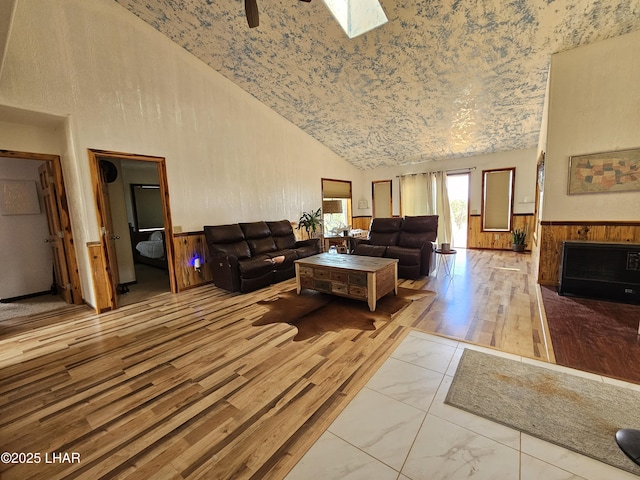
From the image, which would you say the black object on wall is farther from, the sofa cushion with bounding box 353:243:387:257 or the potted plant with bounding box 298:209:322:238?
the potted plant with bounding box 298:209:322:238

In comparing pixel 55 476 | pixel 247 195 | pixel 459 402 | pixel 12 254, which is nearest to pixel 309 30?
pixel 247 195

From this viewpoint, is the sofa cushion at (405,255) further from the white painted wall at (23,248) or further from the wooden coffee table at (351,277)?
the white painted wall at (23,248)

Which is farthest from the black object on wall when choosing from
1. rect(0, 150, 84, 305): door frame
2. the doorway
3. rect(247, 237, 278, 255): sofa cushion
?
rect(0, 150, 84, 305): door frame

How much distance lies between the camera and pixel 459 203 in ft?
22.8

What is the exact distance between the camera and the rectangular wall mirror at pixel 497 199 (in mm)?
6312

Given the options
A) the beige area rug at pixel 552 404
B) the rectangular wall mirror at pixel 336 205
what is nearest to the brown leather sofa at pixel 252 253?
the rectangular wall mirror at pixel 336 205

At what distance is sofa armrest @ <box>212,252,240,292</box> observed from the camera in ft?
12.7

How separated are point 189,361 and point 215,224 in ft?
9.50

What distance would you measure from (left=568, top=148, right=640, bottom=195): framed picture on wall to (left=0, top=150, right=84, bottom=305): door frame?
6627 mm

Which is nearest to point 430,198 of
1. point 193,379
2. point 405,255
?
point 405,255

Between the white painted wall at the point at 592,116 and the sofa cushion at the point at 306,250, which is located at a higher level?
the white painted wall at the point at 592,116

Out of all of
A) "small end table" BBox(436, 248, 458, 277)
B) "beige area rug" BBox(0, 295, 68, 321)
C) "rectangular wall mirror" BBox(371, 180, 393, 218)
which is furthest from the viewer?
"rectangular wall mirror" BBox(371, 180, 393, 218)

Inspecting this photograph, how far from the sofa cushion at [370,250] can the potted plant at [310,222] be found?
69.4 inches

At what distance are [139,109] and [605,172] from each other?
610 centimetres
